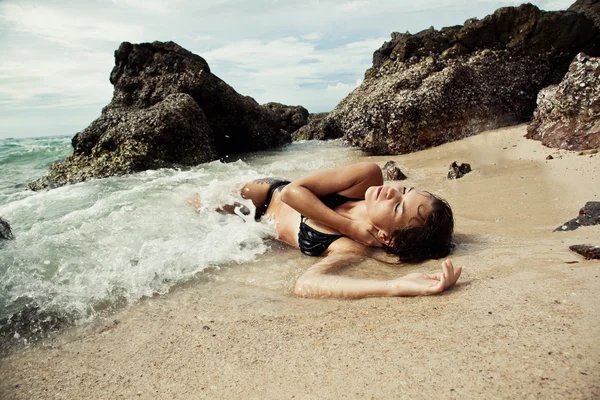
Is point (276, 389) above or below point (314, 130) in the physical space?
below

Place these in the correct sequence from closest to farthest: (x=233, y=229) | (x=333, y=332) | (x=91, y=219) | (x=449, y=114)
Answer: (x=333, y=332) → (x=233, y=229) → (x=91, y=219) → (x=449, y=114)

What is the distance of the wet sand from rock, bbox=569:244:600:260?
6 cm

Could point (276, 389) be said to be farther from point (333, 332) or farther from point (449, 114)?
point (449, 114)

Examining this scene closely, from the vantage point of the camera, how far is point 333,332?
212cm

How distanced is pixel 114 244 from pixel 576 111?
6.19 metres

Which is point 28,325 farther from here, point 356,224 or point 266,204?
point 266,204

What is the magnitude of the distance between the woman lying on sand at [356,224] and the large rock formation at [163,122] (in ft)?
16.7

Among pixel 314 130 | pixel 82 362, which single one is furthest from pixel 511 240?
pixel 314 130

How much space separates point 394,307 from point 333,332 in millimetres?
436

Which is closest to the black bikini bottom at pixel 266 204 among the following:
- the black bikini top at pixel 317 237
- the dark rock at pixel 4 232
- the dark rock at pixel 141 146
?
the black bikini top at pixel 317 237

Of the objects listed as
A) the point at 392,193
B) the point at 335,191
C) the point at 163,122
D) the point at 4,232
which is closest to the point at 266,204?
the point at 335,191

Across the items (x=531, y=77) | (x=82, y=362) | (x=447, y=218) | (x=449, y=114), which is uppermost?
(x=531, y=77)

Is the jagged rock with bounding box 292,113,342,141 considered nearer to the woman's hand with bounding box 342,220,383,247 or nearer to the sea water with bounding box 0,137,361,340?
the sea water with bounding box 0,137,361,340

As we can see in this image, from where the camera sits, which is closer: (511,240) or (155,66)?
(511,240)
